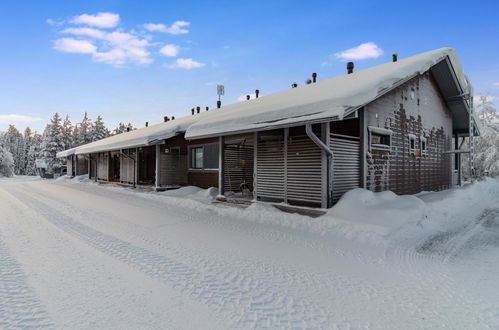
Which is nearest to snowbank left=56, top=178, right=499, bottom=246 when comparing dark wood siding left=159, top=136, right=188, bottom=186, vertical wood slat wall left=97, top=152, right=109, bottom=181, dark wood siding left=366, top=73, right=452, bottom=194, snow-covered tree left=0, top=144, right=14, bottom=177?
dark wood siding left=366, top=73, right=452, bottom=194

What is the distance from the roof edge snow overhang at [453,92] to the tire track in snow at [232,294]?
39.6 feet

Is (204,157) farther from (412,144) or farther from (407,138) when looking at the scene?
(412,144)

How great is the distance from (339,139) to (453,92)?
9151 mm

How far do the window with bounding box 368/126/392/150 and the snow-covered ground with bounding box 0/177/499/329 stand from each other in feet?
6.05

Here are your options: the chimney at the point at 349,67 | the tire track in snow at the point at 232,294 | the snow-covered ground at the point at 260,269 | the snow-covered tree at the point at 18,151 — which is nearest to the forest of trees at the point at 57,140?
the snow-covered tree at the point at 18,151

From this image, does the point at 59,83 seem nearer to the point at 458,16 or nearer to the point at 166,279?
the point at 166,279

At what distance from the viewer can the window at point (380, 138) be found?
845 cm

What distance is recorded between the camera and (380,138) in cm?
913

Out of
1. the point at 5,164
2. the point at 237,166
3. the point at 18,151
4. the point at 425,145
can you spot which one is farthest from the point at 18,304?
the point at 18,151

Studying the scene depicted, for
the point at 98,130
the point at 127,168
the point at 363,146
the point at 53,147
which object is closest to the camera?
the point at 363,146

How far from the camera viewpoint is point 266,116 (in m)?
8.21

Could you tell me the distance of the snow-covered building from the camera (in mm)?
7426

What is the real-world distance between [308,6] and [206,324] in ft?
39.3

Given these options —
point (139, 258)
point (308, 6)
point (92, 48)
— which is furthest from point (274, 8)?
point (139, 258)
